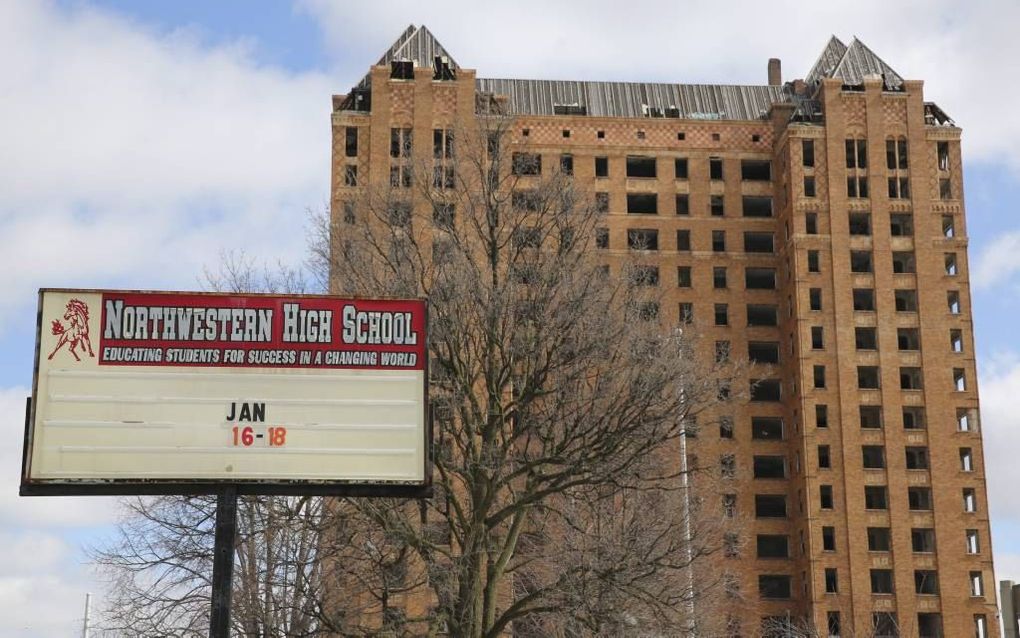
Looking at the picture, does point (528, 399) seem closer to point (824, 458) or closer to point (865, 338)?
point (824, 458)

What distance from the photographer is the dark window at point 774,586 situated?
10688cm

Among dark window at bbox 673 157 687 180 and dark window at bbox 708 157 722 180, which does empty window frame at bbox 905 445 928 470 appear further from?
dark window at bbox 673 157 687 180

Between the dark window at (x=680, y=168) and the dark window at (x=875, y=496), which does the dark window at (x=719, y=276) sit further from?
the dark window at (x=875, y=496)

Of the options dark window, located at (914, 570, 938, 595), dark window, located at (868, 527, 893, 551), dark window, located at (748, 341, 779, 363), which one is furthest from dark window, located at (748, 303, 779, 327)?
dark window, located at (914, 570, 938, 595)

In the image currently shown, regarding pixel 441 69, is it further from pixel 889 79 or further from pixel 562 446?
pixel 562 446

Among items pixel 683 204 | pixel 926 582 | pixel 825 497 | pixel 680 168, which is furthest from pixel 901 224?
pixel 926 582

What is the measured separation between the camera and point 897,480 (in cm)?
10512

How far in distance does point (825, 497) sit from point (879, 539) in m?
4.81

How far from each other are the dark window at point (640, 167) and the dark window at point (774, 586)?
3319 centimetres

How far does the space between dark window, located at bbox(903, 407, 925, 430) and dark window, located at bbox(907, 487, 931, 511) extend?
458 cm

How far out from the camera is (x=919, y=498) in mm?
105938

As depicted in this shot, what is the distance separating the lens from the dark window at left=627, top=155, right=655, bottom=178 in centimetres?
11775

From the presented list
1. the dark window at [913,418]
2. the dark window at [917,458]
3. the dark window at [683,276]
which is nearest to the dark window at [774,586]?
the dark window at [917,458]

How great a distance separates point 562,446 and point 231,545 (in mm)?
Result: 11766
